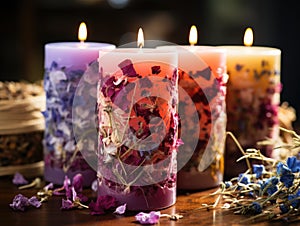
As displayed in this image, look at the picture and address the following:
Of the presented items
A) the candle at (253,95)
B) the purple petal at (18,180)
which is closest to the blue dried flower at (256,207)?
the candle at (253,95)

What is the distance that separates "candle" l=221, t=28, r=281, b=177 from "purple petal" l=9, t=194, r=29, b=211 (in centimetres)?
40

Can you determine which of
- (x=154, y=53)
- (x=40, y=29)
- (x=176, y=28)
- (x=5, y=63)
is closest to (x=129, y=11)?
(x=176, y=28)

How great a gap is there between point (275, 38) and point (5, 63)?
4.21ft

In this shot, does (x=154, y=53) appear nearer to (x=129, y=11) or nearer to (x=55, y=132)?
(x=55, y=132)

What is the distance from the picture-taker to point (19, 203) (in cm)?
87

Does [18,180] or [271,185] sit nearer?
[271,185]

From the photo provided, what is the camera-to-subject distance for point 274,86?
108cm

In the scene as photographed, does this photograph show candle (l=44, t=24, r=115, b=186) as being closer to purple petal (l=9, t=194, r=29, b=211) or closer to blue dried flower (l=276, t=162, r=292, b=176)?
purple petal (l=9, t=194, r=29, b=211)

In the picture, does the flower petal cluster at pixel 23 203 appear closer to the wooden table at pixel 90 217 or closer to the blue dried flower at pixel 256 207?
the wooden table at pixel 90 217

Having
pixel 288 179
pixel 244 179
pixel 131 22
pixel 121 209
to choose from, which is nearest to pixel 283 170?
pixel 288 179

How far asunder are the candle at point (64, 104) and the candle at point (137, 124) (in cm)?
14

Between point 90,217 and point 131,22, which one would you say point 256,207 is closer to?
point 90,217

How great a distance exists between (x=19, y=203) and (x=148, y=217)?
0.20 metres

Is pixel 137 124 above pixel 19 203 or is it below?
above
